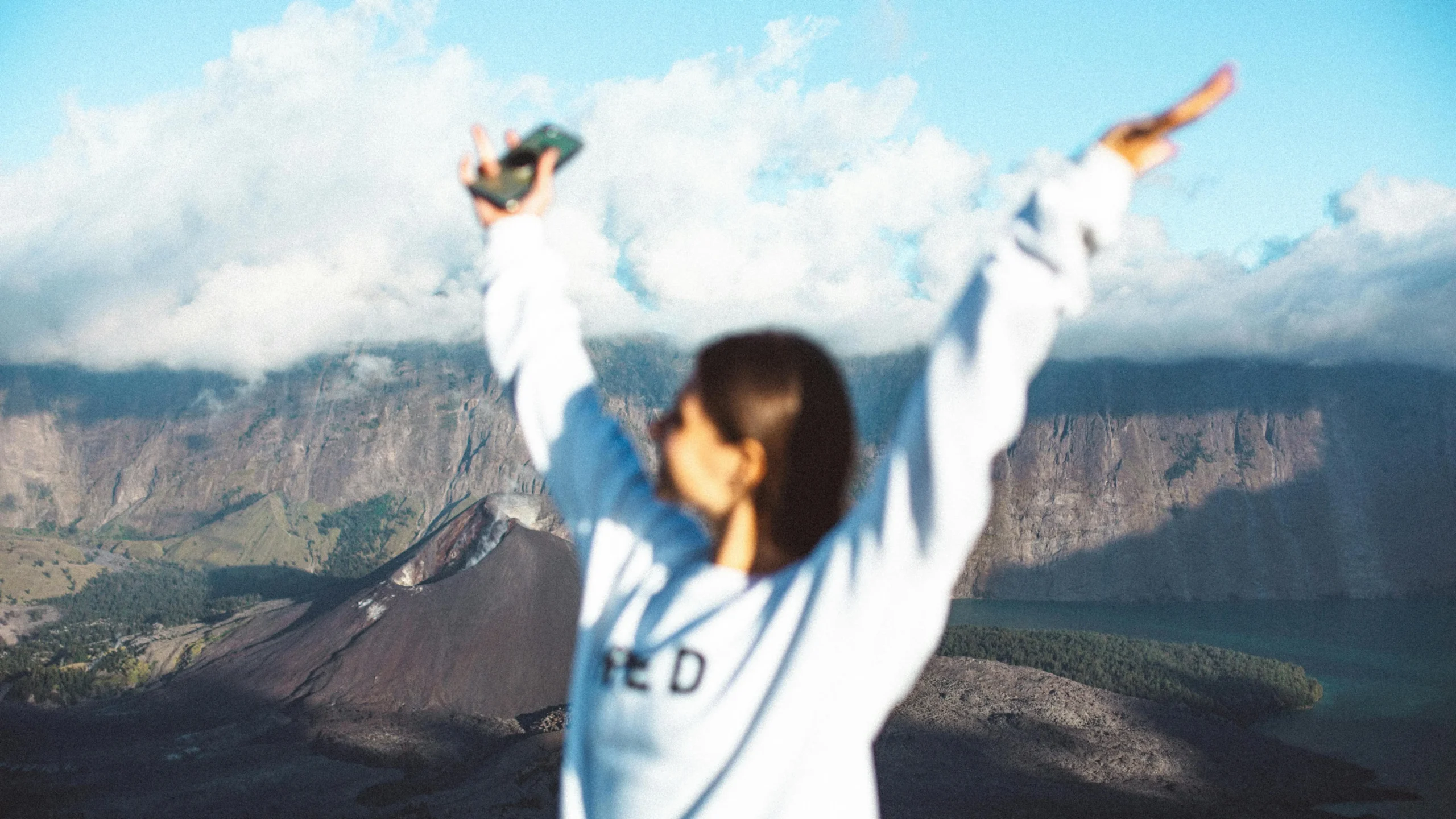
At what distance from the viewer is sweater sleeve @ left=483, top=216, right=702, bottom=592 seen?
1.61 meters


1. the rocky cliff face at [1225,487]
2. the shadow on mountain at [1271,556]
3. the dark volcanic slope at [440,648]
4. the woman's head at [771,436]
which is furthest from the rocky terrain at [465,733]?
the shadow on mountain at [1271,556]

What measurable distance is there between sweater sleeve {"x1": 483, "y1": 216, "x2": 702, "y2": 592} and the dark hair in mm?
230

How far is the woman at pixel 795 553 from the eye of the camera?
3.70 ft

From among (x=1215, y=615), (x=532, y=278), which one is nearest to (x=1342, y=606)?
(x=1215, y=615)

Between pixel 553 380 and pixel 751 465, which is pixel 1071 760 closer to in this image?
pixel 553 380

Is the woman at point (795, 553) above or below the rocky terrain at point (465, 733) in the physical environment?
above

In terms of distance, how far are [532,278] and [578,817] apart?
989 mm

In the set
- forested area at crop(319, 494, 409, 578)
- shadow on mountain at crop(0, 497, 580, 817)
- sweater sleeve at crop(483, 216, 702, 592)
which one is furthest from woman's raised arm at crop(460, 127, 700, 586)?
forested area at crop(319, 494, 409, 578)

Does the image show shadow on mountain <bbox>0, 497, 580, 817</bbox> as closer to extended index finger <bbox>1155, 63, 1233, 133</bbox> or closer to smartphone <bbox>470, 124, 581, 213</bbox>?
smartphone <bbox>470, 124, 581, 213</bbox>

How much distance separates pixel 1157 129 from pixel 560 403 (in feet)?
3.59

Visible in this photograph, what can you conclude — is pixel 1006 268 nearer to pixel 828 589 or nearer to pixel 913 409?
pixel 913 409

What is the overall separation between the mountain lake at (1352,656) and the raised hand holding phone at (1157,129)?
4902 centimetres

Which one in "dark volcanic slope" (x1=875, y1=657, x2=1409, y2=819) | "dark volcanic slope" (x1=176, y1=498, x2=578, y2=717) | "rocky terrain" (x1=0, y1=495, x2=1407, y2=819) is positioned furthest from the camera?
"dark volcanic slope" (x1=176, y1=498, x2=578, y2=717)

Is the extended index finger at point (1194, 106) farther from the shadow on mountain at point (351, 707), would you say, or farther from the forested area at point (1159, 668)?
the forested area at point (1159, 668)
